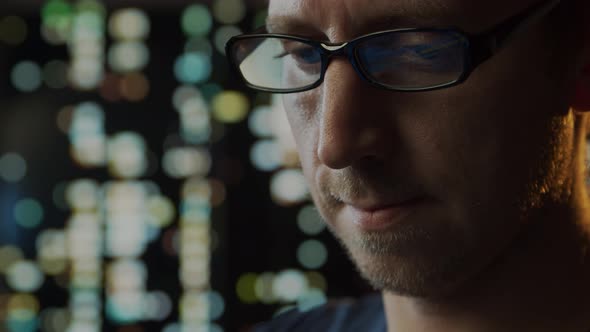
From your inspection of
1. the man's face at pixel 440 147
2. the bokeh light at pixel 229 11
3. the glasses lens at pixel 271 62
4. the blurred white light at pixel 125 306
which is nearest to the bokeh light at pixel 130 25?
the bokeh light at pixel 229 11

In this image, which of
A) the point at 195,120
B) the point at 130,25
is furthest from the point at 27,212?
the point at 130,25

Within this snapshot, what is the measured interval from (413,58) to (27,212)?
409 centimetres

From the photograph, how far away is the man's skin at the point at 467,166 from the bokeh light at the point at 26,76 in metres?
4.00

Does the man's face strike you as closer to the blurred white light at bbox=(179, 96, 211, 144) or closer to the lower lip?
the lower lip

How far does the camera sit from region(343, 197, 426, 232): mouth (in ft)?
2.81

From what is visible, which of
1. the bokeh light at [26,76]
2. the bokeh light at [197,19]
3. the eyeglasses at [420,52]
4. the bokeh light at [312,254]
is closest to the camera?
the eyeglasses at [420,52]

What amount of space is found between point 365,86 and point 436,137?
0.27ft

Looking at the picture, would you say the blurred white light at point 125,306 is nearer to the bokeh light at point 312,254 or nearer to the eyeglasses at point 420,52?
the bokeh light at point 312,254

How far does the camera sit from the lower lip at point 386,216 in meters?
0.86

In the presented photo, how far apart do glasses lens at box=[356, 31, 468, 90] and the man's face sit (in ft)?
0.05

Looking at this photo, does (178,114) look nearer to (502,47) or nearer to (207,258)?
(207,258)

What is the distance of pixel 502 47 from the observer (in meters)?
0.80

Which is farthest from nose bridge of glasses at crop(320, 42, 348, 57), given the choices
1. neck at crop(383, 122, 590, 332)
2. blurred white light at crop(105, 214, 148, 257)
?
blurred white light at crop(105, 214, 148, 257)

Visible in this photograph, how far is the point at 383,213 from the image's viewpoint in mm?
864
